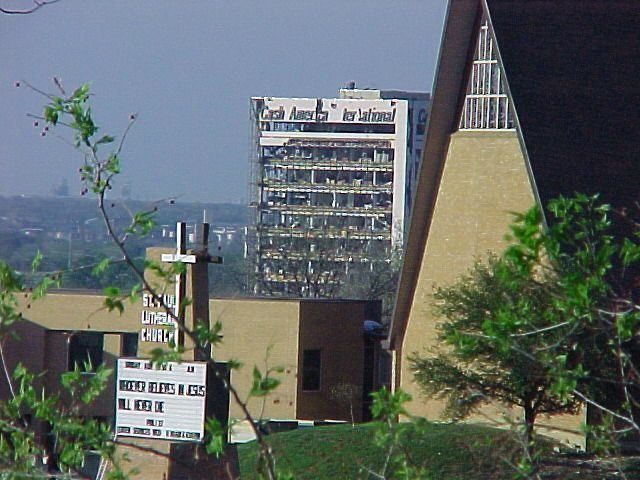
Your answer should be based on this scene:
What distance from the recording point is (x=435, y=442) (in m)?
26.1

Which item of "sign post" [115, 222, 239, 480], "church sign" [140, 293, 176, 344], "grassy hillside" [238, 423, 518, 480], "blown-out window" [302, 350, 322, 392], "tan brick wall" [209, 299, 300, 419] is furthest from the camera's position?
"blown-out window" [302, 350, 322, 392]

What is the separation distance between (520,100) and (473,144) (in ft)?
11.8

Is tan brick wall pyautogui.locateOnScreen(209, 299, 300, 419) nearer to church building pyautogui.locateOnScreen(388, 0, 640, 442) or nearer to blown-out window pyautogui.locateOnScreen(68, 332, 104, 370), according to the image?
church building pyautogui.locateOnScreen(388, 0, 640, 442)

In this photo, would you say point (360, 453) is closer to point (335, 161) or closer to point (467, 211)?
point (467, 211)

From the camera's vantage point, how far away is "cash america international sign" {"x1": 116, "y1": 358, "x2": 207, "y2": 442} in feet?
56.6

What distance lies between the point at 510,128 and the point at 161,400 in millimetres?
18374

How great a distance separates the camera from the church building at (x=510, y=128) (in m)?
30.6

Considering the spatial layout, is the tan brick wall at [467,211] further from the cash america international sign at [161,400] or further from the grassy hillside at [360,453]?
the cash america international sign at [161,400]

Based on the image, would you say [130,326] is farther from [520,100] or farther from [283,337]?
[520,100]

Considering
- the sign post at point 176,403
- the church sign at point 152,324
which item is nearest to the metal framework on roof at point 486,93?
the church sign at point 152,324

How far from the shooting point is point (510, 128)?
3338cm

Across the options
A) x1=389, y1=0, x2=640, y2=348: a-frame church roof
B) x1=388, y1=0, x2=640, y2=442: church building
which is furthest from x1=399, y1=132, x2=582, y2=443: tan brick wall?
x1=389, y1=0, x2=640, y2=348: a-frame church roof

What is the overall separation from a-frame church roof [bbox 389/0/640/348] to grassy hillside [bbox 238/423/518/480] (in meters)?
7.25

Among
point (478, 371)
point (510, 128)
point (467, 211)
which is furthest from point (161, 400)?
point (467, 211)
